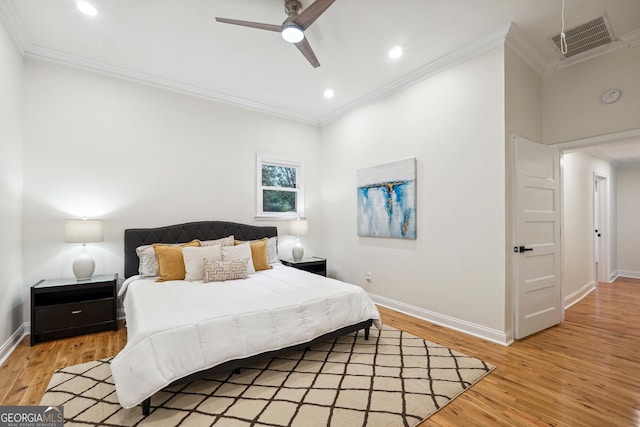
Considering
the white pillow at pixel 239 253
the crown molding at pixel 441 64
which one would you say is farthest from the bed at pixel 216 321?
the crown molding at pixel 441 64

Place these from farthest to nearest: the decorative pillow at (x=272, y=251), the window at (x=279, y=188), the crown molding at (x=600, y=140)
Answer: the window at (x=279, y=188), the decorative pillow at (x=272, y=251), the crown molding at (x=600, y=140)

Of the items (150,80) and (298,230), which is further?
(298,230)

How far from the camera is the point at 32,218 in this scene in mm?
3145

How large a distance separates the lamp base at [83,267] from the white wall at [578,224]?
5955 mm

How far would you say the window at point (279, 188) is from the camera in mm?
4707

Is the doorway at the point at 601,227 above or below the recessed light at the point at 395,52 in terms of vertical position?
below

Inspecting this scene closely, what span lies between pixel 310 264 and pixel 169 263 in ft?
6.67

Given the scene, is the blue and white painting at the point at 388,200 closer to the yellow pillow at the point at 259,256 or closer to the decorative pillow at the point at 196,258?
the yellow pillow at the point at 259,256

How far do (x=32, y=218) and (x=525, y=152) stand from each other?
5366 millimetres

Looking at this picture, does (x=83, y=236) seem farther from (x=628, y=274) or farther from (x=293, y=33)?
(x=628, y=274)

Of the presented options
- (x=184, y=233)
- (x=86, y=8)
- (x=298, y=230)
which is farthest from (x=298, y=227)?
(x=86, y=8)

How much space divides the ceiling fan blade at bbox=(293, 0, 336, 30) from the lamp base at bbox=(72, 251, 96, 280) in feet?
10.7

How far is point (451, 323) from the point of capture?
3.25 metres

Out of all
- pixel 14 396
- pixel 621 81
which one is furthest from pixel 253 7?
pixel 621 81
